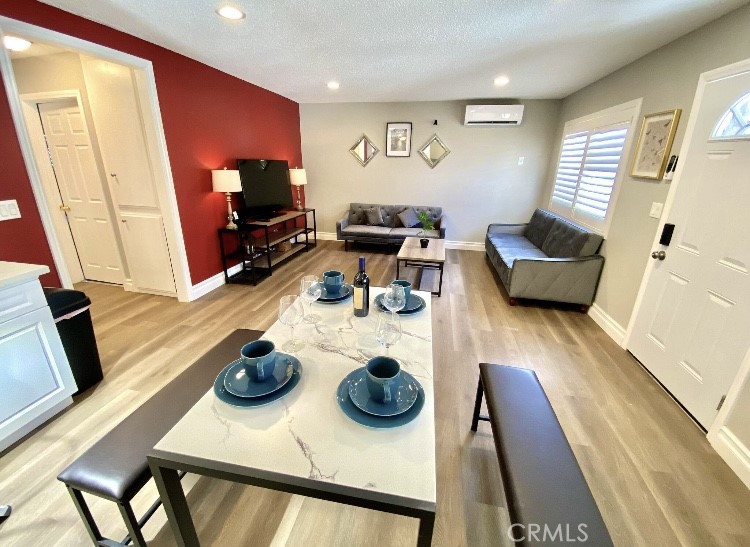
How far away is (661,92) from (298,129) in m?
4.96

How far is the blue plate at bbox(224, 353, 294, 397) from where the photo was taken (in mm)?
903

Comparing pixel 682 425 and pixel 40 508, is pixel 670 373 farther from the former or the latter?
pixel 40 508

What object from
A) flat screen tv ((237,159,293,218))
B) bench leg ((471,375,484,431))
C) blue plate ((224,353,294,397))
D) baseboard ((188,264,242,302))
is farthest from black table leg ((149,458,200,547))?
flat screen tv ((237,159,293,218))

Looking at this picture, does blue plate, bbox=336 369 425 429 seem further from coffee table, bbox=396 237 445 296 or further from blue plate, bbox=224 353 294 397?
coffee table, bbox=396 237 445 296

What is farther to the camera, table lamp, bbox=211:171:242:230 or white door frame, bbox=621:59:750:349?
table lamp, bbox=211:171:242:230

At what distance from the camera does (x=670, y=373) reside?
2.11 m

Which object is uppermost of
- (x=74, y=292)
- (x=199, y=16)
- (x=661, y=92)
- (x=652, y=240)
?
(x=199, y=16)

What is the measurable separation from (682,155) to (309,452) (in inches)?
118

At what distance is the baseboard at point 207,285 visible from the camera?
335 centimetres

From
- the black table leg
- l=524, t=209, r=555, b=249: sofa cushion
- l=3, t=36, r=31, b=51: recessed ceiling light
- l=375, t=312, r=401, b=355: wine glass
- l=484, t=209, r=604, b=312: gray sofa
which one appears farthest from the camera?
l=524, t=209, r=555, b=249: sofa cushion

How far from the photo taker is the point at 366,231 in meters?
5.10

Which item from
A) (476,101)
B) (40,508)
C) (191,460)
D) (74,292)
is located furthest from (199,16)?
(476,101)

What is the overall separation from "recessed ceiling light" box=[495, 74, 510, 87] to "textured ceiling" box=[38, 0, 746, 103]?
0.10m

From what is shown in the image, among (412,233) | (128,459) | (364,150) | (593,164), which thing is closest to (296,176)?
(364,150)
